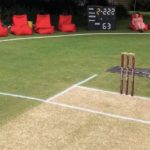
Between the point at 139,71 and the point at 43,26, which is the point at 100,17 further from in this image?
the point at 139,71

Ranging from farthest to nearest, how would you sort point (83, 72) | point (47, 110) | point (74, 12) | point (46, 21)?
1. point (74, 12)
2. point (46, 21)
3. point (83, 72)
4. point (47, 110)

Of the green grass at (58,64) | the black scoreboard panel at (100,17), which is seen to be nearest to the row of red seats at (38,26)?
the black scoreboard panel at (100,17)

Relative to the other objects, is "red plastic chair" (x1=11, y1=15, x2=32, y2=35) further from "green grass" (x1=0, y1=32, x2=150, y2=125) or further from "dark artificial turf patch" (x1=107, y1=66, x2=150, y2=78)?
"dark artificial turf patch" (x1=107, y1=66, x2=150, y2=78)

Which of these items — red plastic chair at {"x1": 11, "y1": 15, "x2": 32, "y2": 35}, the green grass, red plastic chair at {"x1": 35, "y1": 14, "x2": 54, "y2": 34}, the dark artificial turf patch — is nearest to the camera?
the green grass

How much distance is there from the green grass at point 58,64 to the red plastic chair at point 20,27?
1.86 metres

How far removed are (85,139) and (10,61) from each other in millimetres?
6726

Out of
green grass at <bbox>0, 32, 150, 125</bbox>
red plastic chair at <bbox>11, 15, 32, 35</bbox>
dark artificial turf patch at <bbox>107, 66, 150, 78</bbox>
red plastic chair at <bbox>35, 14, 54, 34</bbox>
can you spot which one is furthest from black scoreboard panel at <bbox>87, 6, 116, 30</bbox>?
dark artificial turf patch at <bbox>107, 66, 150, 78</bbox>

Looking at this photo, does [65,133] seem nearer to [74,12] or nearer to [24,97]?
[24,97]

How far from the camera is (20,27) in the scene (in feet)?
64.7

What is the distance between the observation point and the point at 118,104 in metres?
8.56

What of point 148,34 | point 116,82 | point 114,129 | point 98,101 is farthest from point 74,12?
point 114,129

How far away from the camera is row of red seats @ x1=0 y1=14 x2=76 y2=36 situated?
64.2ft

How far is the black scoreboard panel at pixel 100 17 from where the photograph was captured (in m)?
22.2

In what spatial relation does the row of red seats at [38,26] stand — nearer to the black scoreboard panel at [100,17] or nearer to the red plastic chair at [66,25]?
the red plastic chair at [66,25]
